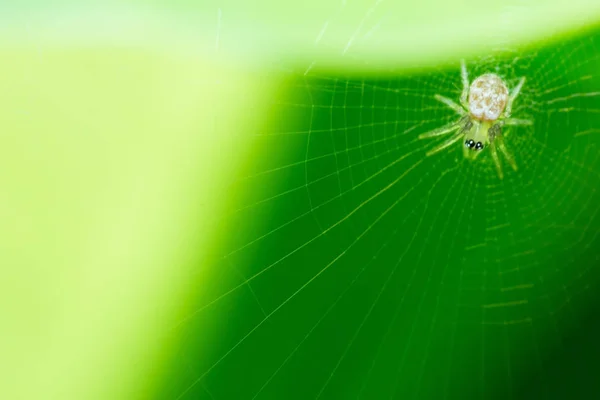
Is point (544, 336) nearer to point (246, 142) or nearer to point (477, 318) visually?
point (477, 318)

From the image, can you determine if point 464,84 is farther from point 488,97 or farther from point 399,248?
point 399,248

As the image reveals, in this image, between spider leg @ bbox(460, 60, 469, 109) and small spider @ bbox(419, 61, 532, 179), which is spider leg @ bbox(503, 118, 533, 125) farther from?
spider leg @ bbox(460, 60, 469, 109)

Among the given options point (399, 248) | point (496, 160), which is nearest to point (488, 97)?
point (496, 160)

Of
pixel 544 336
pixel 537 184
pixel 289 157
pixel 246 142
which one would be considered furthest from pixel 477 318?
pixel 246 142

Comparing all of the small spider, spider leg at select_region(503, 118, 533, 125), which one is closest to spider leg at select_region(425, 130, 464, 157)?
the small spider

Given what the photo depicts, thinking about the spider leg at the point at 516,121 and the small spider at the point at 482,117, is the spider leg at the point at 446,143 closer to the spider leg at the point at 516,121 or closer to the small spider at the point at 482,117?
the small spider at the point at 482,117

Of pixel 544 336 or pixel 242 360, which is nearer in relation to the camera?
pixel 242 360

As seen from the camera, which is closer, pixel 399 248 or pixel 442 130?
pixel 399 248
